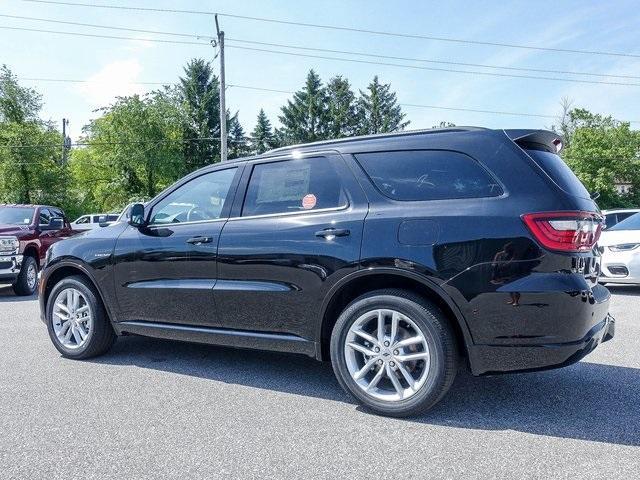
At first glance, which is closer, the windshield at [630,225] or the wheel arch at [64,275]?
the wheel arch at [64,275]

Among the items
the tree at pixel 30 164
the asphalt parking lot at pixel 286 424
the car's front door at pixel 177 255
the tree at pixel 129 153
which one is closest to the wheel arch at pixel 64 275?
the car's front door at pixel 177 255

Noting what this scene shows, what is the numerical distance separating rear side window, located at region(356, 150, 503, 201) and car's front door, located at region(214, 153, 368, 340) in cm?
19

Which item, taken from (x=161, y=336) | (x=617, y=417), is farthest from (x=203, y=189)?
(x=617, y=417)

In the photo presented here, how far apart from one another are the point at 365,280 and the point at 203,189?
1.72m

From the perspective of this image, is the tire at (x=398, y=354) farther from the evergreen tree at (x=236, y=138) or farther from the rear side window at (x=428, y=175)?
the evergreen tree at (x=236, y=138)

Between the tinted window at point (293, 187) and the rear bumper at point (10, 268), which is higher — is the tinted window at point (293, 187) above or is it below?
above

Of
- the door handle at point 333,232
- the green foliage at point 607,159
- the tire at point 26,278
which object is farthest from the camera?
the green foliage at point 607,159

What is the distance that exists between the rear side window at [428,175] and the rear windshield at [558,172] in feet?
1.15

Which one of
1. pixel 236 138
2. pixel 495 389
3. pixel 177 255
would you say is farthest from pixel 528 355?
pixel 236 138

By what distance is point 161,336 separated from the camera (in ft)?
14.5

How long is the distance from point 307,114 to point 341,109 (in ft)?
13.4

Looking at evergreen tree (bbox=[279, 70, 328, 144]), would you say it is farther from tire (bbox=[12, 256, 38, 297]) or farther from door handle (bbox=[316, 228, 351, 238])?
door handle (bbox=[316, 228, 351, 238])

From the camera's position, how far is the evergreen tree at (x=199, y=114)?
171 ft

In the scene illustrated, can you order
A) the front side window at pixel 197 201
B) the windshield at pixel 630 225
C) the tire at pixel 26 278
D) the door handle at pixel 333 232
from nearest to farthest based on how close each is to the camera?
1. the door handle at pixel 333 232
2. the front side window at pixel 197 201
3. the windshield at pixel 630 225
4. the tire at pixel 26 278
